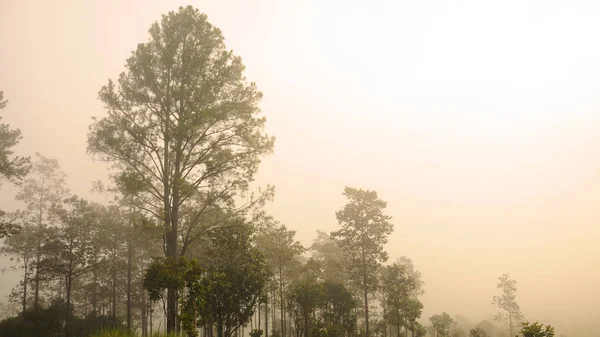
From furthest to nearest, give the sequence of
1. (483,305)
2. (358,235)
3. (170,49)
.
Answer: (483,305) < (358,235) < (170,49)

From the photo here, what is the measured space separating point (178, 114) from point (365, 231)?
2611 cm

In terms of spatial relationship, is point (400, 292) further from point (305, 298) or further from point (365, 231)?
point (305, 298)

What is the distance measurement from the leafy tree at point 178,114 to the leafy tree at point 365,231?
21741 mm

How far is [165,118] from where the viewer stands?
17844 mm

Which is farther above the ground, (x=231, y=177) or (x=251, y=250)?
(x=231, y=177)

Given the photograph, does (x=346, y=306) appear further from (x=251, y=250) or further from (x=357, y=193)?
(x=251, y=250)

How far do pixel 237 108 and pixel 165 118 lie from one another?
4087mm

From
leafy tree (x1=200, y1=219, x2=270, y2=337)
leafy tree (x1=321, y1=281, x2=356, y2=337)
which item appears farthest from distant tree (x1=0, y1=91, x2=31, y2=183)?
leafy tree (x1=321, y1=281, x2=356, y2=337)

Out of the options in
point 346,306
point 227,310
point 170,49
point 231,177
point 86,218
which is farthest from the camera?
point 346,306

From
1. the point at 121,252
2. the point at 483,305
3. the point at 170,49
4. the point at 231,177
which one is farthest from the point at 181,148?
the point at 483,305

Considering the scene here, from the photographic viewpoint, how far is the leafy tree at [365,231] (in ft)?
119

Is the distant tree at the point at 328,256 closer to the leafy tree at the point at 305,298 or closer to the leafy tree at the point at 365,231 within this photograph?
the leafy tree at the point at 365,231

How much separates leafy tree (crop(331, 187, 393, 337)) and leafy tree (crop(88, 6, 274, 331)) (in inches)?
856

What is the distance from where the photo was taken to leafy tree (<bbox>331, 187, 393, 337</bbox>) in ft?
119
